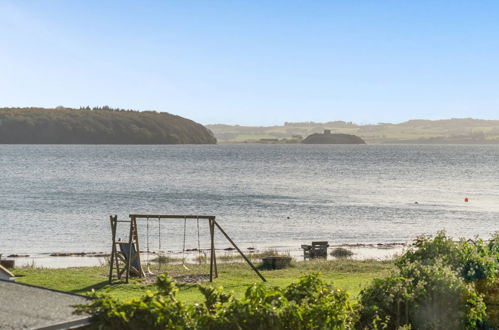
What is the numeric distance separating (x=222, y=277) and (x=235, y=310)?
13438mm

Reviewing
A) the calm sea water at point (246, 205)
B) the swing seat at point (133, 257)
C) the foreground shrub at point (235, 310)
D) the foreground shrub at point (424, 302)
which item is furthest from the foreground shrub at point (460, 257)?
the calm sea water at point (246, 205)

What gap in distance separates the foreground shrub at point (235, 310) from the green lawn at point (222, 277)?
23.3 ft

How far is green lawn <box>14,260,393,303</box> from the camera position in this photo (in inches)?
754

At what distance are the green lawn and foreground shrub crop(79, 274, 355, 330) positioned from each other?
711 centimetres

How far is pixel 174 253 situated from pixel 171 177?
258 ft

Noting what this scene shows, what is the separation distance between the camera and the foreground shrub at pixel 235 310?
8.54 metres

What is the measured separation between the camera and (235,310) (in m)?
9.00

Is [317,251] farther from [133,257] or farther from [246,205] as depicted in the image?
[246,205]

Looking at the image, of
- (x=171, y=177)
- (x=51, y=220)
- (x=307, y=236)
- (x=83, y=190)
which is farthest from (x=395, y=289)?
(x=171, y=177)

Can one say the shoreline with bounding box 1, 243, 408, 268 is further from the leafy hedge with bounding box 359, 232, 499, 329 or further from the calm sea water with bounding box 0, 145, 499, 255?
the leafy hedge with bounding box 359, 232, 499, 329

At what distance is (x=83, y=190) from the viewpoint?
284ft

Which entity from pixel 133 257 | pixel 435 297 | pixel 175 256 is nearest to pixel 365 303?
pixel 435 297

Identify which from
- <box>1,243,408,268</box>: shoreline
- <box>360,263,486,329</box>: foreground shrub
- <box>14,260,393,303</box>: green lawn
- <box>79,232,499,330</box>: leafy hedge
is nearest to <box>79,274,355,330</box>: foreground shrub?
<box>79,232,499,330</box>: leafy hedge

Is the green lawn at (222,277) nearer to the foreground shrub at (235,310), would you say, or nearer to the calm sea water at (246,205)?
the foreground shrub at (235,310)
